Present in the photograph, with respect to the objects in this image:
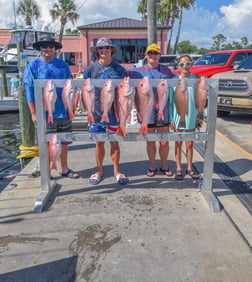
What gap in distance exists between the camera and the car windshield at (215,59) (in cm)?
1067

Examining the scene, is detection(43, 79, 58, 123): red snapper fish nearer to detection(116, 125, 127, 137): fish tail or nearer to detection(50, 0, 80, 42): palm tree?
detection(116, 125, 127, 137): fish tail

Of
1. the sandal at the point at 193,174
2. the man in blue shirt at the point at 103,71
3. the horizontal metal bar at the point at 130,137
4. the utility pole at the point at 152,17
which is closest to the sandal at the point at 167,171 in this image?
the sandal at the point at 193,174

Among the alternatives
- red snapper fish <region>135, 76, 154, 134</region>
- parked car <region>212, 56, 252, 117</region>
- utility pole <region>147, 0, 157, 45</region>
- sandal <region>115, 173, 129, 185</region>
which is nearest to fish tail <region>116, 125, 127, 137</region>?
red snapper fish <region>135, 76, 154, 134</region>

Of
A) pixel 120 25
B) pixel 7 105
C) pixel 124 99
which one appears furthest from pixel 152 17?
pixel 120 25

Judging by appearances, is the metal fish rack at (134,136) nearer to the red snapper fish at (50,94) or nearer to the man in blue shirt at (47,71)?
the red snapper fish at (50,94)

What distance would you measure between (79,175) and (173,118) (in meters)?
1.60

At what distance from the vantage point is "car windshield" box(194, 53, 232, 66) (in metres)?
10.7

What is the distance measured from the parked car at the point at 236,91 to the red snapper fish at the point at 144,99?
497 cm

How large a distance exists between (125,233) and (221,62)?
921 centimetres

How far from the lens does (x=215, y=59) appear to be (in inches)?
433

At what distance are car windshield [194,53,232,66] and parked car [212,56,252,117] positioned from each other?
2.24 meters

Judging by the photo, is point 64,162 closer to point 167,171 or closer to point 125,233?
point 167,171

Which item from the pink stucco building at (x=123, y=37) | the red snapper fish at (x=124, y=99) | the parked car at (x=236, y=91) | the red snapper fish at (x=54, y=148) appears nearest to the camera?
the red snapper fish at (x=124, y=99)

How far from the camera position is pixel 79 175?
442 centimetres
